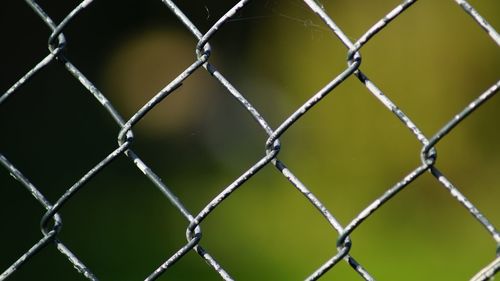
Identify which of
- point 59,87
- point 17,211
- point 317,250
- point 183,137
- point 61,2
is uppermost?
point 61,2

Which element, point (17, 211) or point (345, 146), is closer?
point (17, 211)

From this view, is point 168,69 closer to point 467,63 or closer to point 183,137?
point 183,137

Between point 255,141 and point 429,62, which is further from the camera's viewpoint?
point 255,141

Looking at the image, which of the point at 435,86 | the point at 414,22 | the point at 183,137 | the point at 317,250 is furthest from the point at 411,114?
the point at 183,137

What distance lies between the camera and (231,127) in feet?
12.1

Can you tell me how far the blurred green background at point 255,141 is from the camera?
3.09 metres

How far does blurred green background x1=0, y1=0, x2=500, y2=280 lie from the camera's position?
3090 millimetres

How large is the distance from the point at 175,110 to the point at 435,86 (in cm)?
133

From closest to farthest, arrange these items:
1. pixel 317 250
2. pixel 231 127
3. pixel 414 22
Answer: pixel 317 250
pixel 414 22
pixel 231 127

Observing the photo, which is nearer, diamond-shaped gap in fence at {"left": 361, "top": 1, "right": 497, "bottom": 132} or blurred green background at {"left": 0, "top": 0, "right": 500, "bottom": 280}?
blurred green background at {"left": 0, "top": 0, "right": 500, "bottom": 280}

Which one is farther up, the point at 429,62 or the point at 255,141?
the point at 255,141

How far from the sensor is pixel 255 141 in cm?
367

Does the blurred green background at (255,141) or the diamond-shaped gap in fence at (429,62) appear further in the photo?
the diamond-shaped gap in fence at (429,62)

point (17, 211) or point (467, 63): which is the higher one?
point (17, 211)
